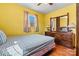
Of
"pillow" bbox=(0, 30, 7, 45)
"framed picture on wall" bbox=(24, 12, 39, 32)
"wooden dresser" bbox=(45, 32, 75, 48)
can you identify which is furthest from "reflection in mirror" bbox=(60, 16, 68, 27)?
"pillow" bbox=(0, 30, 7, 45)

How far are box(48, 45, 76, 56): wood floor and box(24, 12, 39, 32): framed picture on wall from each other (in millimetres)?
346

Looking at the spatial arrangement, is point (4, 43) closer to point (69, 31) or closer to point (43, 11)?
point (43, 11)

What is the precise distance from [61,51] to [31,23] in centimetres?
53

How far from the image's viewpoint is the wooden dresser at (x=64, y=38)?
1.14 metres

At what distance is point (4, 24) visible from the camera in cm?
106

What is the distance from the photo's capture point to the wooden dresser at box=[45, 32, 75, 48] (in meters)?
1.14

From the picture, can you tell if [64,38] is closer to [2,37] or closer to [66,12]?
[66,12]

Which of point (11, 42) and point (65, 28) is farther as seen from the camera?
point (65, 28)

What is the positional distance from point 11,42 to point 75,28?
776mm

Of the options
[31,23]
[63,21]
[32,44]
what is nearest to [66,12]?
[63,21]

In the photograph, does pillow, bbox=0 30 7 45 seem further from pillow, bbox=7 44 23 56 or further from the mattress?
the mattress

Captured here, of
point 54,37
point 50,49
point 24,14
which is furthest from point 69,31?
point 24,14

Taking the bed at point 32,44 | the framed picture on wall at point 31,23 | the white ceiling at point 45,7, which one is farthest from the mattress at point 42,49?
the white ceiling at point 45,7

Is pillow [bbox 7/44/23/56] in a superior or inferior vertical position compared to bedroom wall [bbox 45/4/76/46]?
inferior
